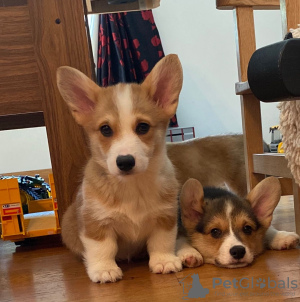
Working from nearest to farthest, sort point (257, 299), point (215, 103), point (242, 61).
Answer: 1. point (257, 299)
2. point (242, 61)
3. point (215, 103)

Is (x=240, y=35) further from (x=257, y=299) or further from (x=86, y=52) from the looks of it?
(x=257, y=299)

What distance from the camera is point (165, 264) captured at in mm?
1267

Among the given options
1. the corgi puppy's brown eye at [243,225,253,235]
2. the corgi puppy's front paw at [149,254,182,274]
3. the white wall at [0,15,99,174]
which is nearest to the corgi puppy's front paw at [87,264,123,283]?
the corgi puppy's front paw at [149,254,182,274]

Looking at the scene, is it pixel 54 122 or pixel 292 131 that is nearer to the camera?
pixel 292 131

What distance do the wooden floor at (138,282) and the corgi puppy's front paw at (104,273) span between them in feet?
0.06

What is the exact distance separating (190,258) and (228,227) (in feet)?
0.53

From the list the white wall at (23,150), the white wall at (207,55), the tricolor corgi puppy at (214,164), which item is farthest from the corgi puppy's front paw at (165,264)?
the white wall at (23,150)

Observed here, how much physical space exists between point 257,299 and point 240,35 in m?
1.19

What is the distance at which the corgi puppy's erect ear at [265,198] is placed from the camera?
1396mm

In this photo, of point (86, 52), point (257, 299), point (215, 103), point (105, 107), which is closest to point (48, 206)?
point (86, 52)

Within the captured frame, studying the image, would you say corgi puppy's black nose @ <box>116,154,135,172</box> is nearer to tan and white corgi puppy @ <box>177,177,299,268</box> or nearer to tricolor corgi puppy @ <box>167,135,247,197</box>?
tan and white corgi puppy @ <box>177,177,299,268</box>

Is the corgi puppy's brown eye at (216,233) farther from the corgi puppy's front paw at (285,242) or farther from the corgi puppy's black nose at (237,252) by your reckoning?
the corgi puppy's front paw at (285,242)

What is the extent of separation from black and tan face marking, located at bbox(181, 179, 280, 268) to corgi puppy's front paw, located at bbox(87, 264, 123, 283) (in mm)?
304

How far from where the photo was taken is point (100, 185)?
1.34m
